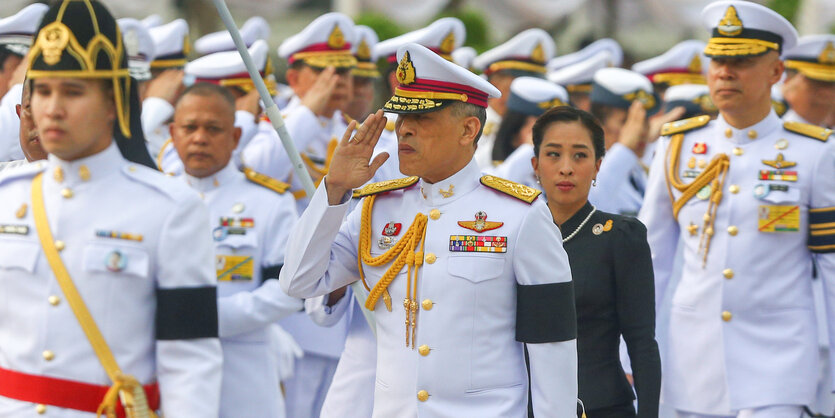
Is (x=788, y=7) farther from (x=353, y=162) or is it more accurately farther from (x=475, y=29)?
(x=353, y=162)

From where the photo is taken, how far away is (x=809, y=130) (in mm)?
6820

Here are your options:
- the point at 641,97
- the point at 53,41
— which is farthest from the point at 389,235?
the point at 641,97

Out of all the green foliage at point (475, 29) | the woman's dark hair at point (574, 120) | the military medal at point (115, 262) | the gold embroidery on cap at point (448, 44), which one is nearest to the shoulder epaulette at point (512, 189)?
the woman's dark hair at point (574, 120)

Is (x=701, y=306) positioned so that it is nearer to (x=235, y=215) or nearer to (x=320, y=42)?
(x=235, y=215)

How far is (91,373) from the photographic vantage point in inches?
161

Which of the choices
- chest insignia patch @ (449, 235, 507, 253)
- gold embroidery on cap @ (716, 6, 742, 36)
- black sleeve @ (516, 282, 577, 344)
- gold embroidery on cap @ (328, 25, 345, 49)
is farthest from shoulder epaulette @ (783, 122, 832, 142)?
gold embroidery on cap @ (328, 25, 345, 49)

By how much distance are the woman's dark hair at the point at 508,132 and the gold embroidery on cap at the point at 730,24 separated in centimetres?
251

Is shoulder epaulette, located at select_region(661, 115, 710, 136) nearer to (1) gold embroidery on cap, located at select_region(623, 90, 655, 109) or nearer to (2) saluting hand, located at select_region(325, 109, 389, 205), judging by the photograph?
(1) gold embroidery on cap, located at select_region(623, 90, 655, 109)

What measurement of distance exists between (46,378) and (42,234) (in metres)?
0.43

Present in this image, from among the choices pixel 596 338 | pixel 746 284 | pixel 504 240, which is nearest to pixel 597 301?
pixel 596 338

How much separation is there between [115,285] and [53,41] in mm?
750

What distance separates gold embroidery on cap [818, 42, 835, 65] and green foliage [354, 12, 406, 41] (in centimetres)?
1090

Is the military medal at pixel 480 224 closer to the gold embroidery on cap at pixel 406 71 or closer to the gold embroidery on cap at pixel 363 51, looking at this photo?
the gold embroidery on cap at pixel 406 71

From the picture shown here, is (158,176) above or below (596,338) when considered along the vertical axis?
above
